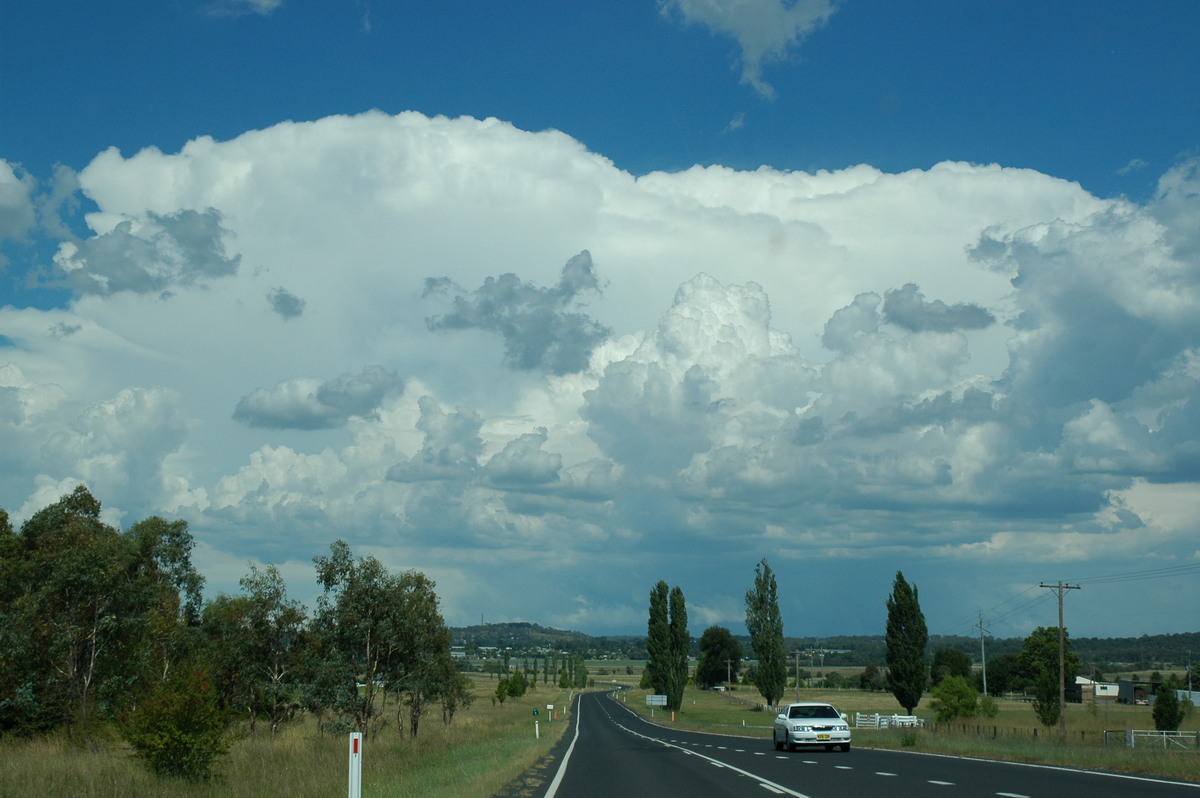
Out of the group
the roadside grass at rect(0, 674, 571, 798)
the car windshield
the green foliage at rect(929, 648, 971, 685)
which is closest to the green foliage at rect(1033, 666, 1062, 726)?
the car windshield

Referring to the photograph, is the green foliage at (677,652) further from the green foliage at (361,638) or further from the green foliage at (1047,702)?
the green foliage at (361,638)

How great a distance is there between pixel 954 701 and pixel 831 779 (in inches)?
2847

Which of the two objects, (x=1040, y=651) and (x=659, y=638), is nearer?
(x=659, y=638)

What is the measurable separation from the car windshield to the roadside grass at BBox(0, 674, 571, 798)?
9006mm

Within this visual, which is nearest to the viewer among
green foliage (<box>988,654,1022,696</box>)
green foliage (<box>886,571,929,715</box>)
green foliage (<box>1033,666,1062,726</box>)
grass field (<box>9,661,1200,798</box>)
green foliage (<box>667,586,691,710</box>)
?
grass field (<box>9,661,1200,798</box>)

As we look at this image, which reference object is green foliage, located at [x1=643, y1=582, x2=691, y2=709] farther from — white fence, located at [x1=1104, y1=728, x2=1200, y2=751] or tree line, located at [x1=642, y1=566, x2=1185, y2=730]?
white fence, located at [x1=1104, y1=728, x2=1200, y2=751]

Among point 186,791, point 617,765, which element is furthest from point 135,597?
point 617,765

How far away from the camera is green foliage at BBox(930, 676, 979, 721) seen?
280ft

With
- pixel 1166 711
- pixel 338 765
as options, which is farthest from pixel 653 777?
pixel 1166 711

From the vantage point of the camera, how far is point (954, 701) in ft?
285

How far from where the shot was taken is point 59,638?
3344 centimetres

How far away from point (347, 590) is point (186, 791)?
11551 millimetres

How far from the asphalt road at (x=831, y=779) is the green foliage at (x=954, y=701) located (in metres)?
59.4

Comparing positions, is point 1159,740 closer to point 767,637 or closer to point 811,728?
point 811,728
